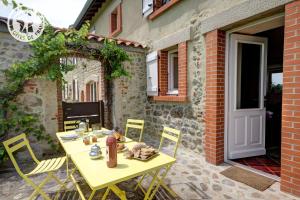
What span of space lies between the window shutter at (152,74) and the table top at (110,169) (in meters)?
3.50

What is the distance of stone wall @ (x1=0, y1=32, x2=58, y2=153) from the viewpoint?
13.3 feet

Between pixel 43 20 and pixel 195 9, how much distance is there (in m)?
3.29

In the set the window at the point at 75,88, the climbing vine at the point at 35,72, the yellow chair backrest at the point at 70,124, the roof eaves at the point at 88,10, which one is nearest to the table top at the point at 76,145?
the yellow chair backrest at the point at 70,124

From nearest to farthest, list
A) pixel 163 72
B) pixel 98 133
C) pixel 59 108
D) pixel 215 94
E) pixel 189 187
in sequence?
pixel 189 187 < pixel 98 133 < pixel 215 94 < pixel 59 108 < pixel 163 72

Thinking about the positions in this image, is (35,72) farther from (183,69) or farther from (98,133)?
(183,69)

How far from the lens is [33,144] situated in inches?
172

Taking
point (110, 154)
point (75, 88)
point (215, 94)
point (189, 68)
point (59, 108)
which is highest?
point (189, 68)

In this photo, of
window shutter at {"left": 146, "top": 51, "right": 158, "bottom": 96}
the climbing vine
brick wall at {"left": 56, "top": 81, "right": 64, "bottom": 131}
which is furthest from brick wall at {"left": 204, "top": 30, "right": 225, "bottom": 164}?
brick wall at {"left": 56, "top": 81, "right": 64, "bottom": 131}

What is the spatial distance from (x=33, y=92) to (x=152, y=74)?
9.96 feet

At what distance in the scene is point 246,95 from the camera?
13.4 feet

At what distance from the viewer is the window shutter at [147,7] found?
5613 mm

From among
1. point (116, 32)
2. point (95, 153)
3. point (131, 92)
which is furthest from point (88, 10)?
point (95, 153)

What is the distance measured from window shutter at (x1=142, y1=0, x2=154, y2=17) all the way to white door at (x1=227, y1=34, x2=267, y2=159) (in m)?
2.83

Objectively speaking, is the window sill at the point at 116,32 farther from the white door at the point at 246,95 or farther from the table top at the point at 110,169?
the table top at the point at 110,169
